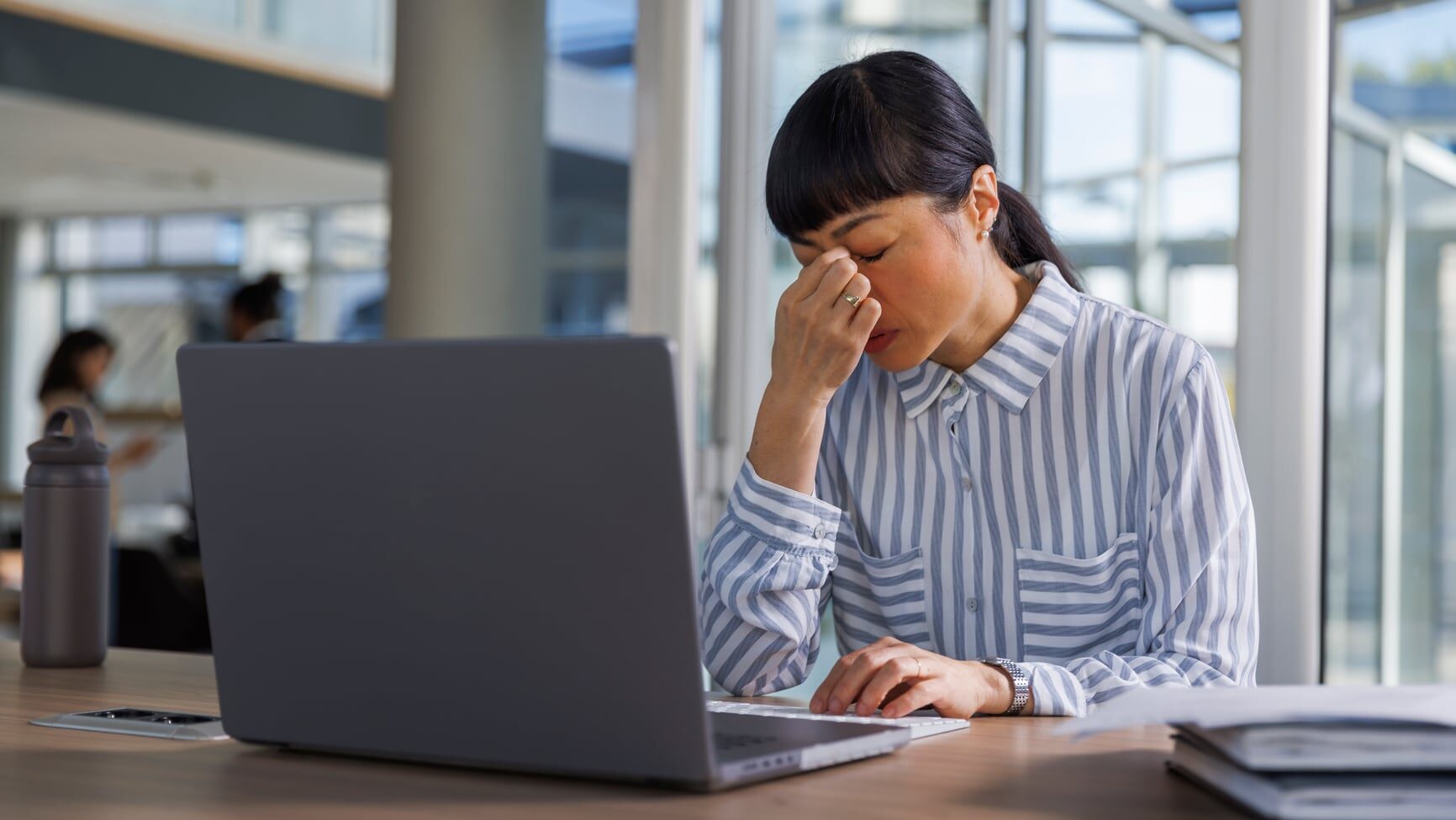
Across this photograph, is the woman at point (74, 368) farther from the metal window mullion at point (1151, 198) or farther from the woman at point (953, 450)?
the woman at point (953, 450)

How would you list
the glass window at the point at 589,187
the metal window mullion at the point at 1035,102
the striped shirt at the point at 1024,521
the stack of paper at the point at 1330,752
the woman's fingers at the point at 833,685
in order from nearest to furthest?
the stack of paper at the point at 1330,752 < the woman's fingers at the point at 833,685 < the striped shirt at the point at 1024,521 < the metal window mullion at the point at 1035,102 < the glass window at the point at 589,187

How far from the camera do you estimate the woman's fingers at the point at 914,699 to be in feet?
3.66

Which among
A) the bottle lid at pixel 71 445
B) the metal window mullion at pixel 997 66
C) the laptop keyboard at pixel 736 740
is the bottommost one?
the laptop keyboard at pixel 736 740

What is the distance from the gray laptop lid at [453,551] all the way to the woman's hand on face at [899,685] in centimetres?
34

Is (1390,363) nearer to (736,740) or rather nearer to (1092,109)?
(1092,109)

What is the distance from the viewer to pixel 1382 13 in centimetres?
199

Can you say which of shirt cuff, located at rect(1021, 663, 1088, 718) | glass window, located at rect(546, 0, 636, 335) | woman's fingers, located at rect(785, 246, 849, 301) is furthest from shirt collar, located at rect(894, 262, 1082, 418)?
Answer: glass window, located at rect(546, 0, 636, 335)

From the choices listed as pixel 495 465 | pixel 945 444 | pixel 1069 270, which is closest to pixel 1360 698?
pixel 495 465

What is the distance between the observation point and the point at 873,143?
1434mm

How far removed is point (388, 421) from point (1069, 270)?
982 mm

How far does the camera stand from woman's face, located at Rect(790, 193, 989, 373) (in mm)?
1448

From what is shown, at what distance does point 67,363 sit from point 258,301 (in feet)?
4.09

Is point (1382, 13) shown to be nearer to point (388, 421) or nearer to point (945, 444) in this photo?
point (945, 444)

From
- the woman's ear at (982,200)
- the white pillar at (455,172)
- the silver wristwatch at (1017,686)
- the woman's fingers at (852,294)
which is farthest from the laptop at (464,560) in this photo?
the white pillar at (455,172)
